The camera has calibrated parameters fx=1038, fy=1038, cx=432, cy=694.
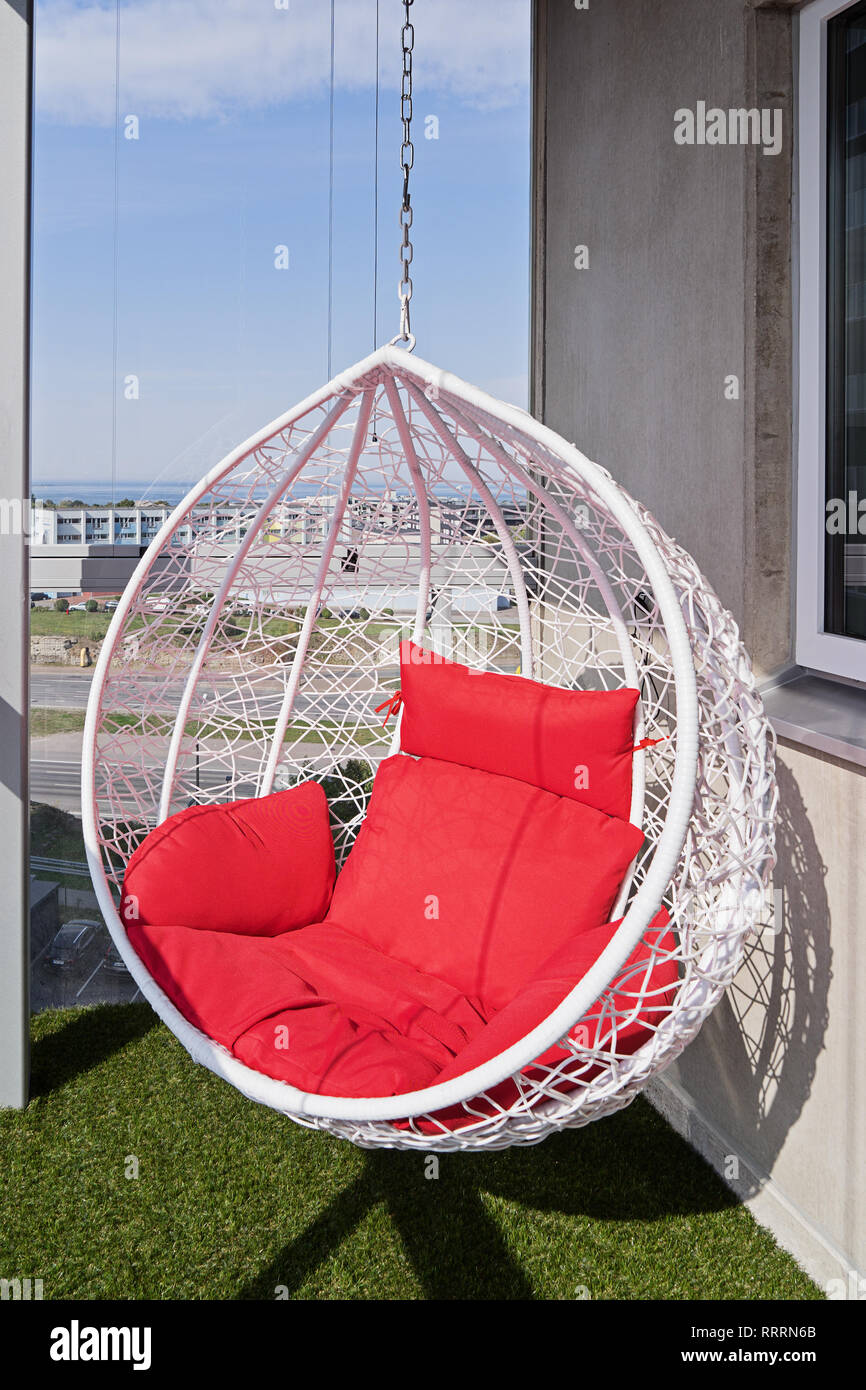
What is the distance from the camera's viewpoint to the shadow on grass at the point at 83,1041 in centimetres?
243

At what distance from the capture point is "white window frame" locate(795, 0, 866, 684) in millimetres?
1821

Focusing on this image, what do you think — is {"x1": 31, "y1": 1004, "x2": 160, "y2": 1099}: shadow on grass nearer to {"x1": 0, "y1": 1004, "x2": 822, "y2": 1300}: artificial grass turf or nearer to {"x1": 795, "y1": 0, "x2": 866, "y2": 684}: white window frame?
{"x1": 0, "y1": 1004, "x2": 822, "y2": 1300}: artificial grass turf

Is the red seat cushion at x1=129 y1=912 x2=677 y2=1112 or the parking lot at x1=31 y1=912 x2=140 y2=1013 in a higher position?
the red seat cushion at x1=129 y1=912 x2=677 y2=1112

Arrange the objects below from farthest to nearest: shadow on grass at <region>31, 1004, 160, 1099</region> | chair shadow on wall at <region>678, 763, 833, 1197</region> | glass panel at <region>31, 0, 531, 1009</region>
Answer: glass panel at <region>31, 0, 531, 1009</region>
shadow on grass at <region>31, 1004, 160, 1099</region>
chair shadow on wall at <region>678, 763, 833, 1197</region>

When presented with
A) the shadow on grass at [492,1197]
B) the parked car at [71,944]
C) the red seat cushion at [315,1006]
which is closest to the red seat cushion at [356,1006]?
the red seat cushion at [315,1006]

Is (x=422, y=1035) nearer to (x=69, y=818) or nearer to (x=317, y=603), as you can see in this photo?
(x=317, y=603)

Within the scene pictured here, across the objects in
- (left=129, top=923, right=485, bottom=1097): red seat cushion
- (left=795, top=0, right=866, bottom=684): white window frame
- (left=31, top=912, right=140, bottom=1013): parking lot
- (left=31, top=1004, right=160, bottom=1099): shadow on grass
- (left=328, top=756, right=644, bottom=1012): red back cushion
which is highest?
(left=795, top=0, right=866, bottom=684): white window frame

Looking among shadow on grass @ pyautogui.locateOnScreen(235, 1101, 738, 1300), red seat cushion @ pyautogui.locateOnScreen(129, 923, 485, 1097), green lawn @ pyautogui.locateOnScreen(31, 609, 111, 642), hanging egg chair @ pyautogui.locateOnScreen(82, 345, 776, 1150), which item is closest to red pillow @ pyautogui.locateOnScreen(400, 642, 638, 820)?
hanging egg chair @ pyautogui.locateOnScreen(82, 345, 776, 1150)

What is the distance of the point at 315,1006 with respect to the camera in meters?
1.90

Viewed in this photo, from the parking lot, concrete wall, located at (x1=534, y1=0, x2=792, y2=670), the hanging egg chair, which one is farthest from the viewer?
the parking lot

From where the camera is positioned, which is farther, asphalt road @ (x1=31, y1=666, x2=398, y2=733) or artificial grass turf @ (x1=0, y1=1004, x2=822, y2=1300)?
asphalt road @ (x1=31, y1=666, x2=398, y2=733)

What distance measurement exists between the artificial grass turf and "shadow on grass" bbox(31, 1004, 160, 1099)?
0.14ft

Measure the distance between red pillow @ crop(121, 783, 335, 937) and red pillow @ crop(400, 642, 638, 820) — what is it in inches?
12.7

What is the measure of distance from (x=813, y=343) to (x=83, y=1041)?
2.28 meters
